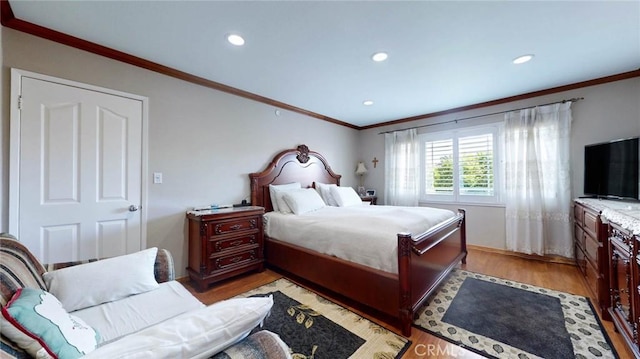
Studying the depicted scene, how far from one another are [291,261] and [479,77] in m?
3.05

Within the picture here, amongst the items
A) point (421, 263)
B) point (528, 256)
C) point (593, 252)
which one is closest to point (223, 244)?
point (421, 263)

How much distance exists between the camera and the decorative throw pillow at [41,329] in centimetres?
61

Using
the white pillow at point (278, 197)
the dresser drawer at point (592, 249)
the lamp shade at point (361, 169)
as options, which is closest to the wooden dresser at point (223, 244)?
the white pillow at point (278, 197)

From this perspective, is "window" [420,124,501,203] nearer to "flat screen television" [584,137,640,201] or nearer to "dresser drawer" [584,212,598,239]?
"flat screen television" [584,137,640,201]

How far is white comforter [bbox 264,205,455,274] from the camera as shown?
1941 mm

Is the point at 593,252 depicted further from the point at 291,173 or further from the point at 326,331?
the point at 291,173

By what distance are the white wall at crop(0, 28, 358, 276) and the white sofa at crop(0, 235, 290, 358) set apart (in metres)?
1.20

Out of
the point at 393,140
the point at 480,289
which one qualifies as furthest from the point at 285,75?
the point at 480,289

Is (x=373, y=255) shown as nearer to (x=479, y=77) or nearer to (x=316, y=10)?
(x=316, y=10)

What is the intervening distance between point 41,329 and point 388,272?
182cm

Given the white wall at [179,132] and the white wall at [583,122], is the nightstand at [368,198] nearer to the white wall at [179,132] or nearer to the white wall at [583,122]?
the white wall at [583,122]

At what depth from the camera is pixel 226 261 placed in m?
2.62

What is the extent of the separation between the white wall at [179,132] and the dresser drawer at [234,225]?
1.62ft

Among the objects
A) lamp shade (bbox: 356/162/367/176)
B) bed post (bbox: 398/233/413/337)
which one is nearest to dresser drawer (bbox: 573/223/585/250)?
bed post (bbox: 398/233/413/337)
